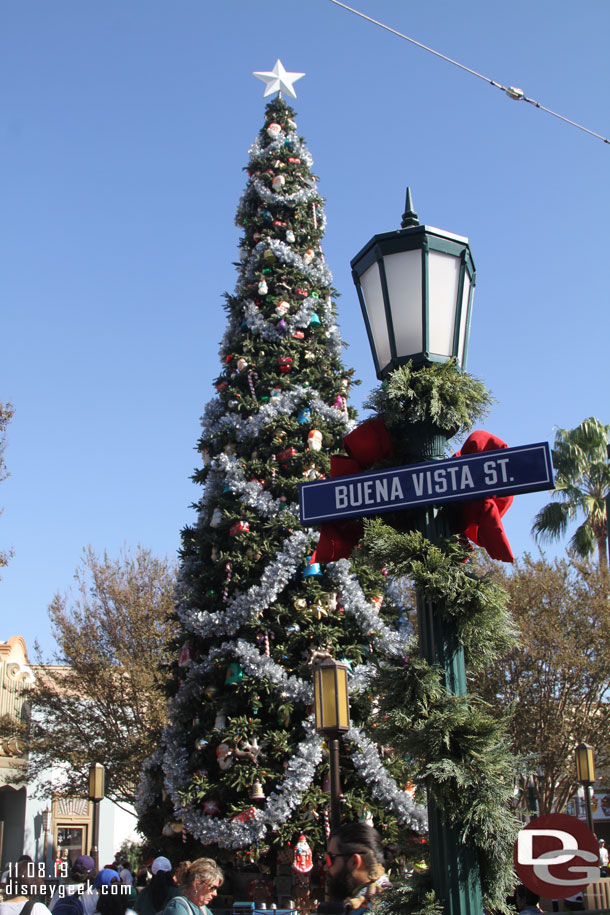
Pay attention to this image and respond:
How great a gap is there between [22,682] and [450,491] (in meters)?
26.7

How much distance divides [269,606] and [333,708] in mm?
2935

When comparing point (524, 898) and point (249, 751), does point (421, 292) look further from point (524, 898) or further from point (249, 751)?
point (249, 751)

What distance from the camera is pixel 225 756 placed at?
31.4 feet

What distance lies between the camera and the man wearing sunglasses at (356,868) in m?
3.27

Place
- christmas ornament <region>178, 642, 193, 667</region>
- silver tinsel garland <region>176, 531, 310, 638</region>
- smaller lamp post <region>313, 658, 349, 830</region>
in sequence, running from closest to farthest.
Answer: smaller lamp post <region>313, 658, 349, 830</region> < silver tinsel garland <region>176, 531, 310, 638</region> < christmas ornament <region>178, 642, 193, 667</region>

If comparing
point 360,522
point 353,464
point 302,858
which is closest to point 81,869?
point 302,858

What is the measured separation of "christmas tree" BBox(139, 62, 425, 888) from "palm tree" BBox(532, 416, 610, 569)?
43.4 ft

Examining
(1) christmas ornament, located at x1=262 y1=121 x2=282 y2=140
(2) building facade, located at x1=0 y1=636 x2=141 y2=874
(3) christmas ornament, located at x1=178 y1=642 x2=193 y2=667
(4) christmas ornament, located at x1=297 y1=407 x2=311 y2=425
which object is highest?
(1) christmas ornament, located at x1=262 y1=121 x2=282 y2=140

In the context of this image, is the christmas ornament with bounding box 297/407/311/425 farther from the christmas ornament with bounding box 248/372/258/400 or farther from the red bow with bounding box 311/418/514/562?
the red bow with bounding box 311/418/514/562

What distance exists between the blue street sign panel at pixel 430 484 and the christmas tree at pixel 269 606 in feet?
18.6

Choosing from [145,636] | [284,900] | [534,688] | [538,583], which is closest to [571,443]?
[538,583]

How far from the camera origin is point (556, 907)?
6.46 m

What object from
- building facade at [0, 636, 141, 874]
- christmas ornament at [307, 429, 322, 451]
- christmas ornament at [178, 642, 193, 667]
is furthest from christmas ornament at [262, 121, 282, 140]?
building facade at [0, 636, 141, 874]

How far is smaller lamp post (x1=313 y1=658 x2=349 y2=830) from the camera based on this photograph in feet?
24.5
